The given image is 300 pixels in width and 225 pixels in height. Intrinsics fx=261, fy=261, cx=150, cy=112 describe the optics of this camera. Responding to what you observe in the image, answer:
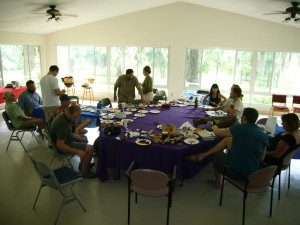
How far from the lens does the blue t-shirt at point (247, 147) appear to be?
9.84 feet

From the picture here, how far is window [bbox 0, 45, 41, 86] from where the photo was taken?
8892mm

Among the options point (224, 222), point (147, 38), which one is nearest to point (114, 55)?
point (147, 38)

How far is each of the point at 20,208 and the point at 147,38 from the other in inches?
290

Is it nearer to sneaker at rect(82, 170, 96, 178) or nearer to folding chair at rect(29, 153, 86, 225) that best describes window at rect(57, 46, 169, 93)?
sneaker at rect(82, 170, 96, 178)

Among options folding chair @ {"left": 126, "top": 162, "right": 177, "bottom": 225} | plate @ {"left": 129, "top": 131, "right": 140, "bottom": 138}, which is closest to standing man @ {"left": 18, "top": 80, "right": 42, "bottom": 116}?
plate @ {"left": 129, "top": 131, "right": 140, "bottom": 138}

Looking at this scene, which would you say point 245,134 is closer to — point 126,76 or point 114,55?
point 126,76

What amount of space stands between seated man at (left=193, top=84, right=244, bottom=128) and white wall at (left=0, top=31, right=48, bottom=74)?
7287 millimetres

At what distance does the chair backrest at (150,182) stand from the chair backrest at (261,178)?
0.96 metres

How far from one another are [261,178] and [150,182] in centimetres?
126

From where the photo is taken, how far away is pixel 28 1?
5805 millimetres

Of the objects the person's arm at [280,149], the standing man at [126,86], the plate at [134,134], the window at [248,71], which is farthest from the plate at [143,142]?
the window at [248,71]

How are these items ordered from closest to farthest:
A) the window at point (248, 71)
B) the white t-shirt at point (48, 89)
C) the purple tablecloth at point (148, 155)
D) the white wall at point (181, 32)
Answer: the purple tablecloth at point (148, 155), the white t-shirt at point (48, 89), the white wall at point (181, 32), the window at point (248, 71)

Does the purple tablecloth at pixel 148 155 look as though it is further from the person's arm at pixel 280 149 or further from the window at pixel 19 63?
the window at pixel 19 63

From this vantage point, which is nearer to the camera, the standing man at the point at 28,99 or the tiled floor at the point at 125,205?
the tiled floor at the point at 125,205
